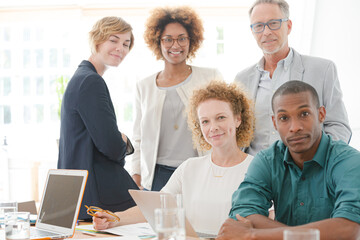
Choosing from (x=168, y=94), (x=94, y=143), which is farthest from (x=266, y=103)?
(x=94, y=143)

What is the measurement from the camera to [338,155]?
5.22 ft

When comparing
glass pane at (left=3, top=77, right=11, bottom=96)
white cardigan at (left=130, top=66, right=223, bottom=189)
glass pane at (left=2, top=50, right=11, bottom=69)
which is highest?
glass pane at (left=2, top=50, right=11, bottom=69)

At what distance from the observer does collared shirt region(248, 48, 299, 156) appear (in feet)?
7.42

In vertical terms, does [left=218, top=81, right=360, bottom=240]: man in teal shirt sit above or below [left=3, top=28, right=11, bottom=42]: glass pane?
below

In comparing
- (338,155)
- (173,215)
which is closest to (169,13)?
(338,155)

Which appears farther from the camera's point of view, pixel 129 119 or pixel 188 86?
pixel 129 119

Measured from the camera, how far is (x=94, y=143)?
2.17m

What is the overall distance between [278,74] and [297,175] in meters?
0.77

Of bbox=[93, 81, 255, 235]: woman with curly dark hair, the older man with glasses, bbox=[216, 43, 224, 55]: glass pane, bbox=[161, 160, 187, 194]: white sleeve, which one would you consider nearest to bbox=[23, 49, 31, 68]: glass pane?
bbox=[216, 43, 224, 55]: glass pane

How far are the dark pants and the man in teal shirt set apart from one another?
902 millimetres

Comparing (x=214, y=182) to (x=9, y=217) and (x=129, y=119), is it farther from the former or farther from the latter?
(x=129, y=119)

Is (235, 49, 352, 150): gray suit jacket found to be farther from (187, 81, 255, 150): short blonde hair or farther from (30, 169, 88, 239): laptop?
(30, 169, 88, 239): laptop

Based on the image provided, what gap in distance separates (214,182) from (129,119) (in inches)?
144

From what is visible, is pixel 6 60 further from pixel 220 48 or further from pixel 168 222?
pixel 168 222
